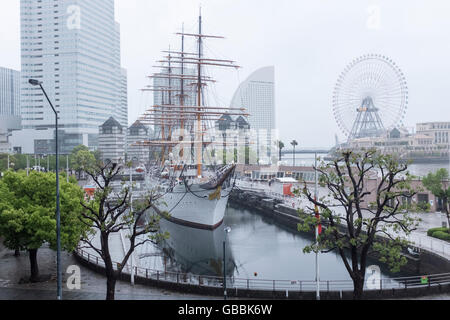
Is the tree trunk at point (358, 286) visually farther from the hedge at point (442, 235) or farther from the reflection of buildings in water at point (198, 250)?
the hedge at point (442, 235)

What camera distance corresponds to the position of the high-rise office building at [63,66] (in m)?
112

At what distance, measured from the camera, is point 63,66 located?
370 feet

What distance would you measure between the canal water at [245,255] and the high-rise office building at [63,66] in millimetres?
79366

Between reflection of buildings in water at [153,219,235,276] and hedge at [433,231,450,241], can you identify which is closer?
hedge at [433,231,450,241]

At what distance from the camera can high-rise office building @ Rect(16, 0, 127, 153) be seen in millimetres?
111625

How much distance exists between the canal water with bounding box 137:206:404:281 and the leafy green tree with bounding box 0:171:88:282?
32.1ft

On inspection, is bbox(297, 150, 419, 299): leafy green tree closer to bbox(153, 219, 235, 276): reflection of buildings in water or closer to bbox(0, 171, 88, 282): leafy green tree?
bbox(0, 171, 88, 282): leafy green tree

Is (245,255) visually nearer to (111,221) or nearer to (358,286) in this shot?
(111,221)

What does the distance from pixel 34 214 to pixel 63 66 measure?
10550 cm

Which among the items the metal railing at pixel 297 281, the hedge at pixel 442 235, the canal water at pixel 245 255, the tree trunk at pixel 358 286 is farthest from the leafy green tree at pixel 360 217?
the hedge at pixel 442 235

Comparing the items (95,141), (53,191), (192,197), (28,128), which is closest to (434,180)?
(192,197)

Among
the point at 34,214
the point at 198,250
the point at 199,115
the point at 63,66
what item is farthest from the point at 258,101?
the point at 34,214

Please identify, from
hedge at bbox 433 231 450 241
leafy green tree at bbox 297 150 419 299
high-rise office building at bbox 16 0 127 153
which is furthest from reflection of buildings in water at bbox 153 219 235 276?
high-rise office building at bbox 16 0 127 153
